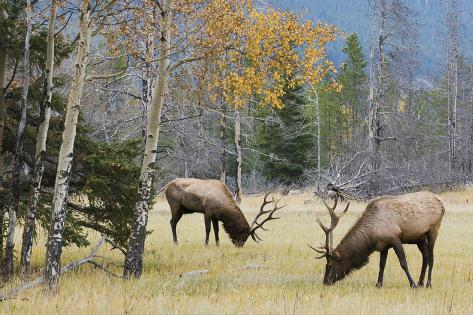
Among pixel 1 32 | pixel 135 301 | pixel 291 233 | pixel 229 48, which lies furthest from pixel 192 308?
pixel 291 233

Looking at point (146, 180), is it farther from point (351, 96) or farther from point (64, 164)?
point (351, 96)

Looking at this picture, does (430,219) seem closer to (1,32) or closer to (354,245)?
(354,245)

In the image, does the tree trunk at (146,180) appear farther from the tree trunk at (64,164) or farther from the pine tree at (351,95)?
the pine tree at (351,95)

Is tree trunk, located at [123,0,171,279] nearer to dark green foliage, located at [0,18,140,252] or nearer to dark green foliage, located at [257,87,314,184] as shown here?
dark green foliage, located at [0,18,140,252]

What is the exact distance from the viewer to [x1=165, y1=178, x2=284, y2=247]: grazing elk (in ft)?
47.6

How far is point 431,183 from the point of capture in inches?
1280

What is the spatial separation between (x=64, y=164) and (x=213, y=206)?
22.2 ft

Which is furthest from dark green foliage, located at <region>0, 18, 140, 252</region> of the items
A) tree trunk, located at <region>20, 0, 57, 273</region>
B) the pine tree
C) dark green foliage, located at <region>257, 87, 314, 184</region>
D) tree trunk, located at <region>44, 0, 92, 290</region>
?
the pine tree

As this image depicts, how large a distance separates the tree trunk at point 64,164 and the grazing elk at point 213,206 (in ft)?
19.9

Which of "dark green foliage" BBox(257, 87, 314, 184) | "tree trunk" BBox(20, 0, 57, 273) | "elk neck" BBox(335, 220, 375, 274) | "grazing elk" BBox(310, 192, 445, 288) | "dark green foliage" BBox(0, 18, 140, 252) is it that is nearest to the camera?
"tree trunk" BBox(20, 0, 57, 273)

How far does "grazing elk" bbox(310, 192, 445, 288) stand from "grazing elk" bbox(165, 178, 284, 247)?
4.24 m

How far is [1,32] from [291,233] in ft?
32.7

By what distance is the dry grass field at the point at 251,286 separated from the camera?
729 cm

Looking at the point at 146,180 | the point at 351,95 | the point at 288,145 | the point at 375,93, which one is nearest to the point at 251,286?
the point at 146,180
